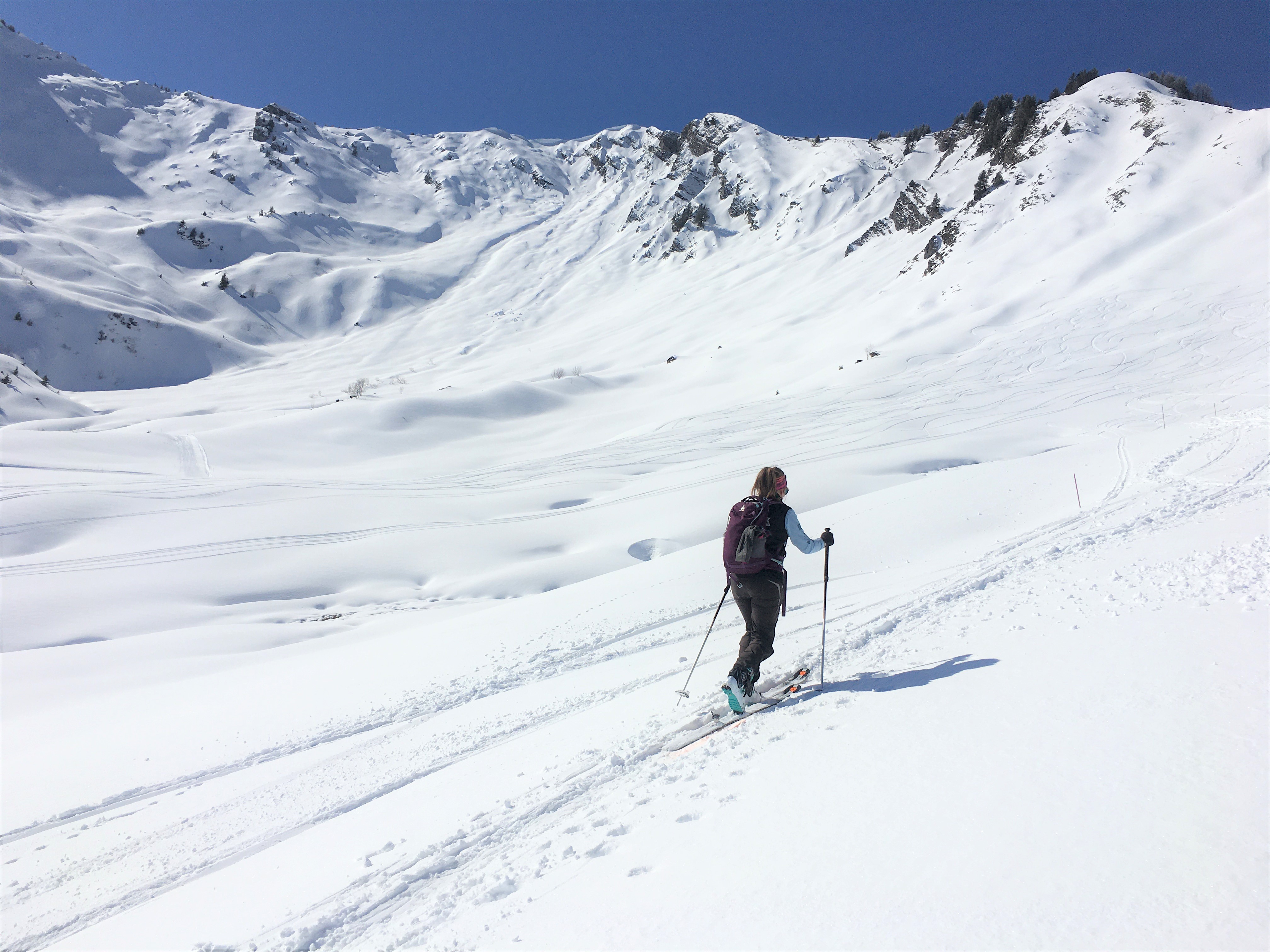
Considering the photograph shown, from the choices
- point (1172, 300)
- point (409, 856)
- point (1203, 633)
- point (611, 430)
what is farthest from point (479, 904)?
point (1172, 300)

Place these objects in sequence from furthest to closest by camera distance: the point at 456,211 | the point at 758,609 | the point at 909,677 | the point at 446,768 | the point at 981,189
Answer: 1. the point at 456,211
2. the point at 981,189
3. the point at 446,768
4. the point at 758,609
5. the point at 909,677

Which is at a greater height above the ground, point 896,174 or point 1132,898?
point 896,174

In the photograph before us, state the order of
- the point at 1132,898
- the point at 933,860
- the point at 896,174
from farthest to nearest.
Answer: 1. the point at 896,174
2. the point at 933,860
3. the point at 1132,898

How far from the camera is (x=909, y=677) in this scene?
4.41 meters

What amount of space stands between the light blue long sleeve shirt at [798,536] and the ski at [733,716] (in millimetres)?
1044

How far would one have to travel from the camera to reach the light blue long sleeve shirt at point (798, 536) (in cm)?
453

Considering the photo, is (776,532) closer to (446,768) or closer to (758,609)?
(758,609)

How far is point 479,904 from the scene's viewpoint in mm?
2961

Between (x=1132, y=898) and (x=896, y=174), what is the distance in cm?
6819

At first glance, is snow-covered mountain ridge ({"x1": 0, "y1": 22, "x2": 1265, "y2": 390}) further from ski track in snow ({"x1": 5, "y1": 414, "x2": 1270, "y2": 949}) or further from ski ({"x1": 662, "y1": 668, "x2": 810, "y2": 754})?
ski ({"x1": 662, "y1": 668, "x2": 810, "y2": 754})

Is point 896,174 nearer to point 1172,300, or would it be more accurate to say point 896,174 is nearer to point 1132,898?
point 1172,300

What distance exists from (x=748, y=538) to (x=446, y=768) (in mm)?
2843

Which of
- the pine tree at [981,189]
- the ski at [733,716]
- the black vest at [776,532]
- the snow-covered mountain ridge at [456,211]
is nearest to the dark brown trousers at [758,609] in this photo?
the black vest at [776,532]

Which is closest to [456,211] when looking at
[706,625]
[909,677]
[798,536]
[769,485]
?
[706,625]
